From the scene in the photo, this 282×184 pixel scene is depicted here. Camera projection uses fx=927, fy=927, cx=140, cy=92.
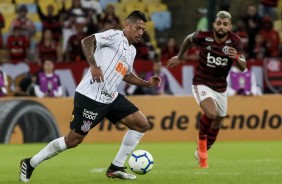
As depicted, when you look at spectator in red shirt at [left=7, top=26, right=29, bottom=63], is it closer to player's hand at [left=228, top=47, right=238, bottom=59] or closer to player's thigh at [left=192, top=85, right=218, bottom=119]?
player's thigh at [left=192, top=85, right=218, bottom=119]

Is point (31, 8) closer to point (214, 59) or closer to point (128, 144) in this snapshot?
point (214, 59)

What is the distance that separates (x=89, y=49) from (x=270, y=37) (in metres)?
12.5

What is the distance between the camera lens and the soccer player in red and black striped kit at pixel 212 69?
12.2 m

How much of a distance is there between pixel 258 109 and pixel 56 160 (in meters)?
6.26

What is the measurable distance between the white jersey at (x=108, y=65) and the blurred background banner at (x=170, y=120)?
24.0ft

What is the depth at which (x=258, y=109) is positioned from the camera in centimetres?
1883

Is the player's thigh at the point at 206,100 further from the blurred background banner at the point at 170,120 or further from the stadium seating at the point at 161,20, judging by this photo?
the stadium seating at the point at 161,20

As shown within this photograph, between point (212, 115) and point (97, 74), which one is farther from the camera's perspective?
point (212, 115)

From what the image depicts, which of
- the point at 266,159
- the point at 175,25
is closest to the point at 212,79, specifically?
the point at 266,159

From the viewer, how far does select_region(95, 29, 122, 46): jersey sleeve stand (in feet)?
32.8

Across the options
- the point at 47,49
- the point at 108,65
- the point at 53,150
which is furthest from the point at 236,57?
the point at 47,49

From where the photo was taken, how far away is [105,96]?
1005 centimetres

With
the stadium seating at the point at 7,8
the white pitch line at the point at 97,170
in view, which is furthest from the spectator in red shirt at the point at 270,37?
the white pitch line at the point at 97,170

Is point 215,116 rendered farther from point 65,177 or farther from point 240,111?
point 240,111
